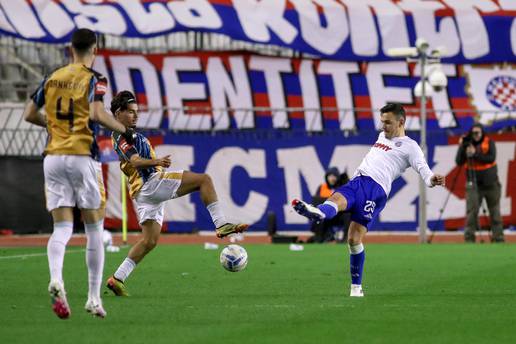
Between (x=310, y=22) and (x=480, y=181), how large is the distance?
6036mm

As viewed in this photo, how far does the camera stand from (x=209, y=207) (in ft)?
41.2

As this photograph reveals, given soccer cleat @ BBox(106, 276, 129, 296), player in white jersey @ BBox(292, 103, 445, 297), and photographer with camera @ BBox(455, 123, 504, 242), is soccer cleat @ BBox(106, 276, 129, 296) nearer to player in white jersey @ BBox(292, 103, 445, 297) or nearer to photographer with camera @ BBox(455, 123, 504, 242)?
player in white jersey @ BBox(292, 103, 445, 297)

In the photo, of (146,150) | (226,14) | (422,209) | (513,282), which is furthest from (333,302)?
(226,14)

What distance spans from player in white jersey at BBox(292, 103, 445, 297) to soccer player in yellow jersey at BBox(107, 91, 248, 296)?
1121 mm

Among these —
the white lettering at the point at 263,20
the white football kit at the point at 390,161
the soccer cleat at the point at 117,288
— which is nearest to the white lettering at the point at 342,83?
the white lettering at the point at 263,20

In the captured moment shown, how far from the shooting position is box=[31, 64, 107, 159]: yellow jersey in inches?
380

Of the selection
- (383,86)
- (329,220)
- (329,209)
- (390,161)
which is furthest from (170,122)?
(329,209)

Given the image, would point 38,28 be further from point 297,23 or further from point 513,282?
point 513,282

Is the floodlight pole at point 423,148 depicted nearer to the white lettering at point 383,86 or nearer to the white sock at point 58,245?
the white lettering at point 383,86

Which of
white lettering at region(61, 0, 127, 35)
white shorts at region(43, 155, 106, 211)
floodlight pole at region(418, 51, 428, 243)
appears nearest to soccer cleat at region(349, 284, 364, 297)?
white shorts at region(43, 155, 106, 211)

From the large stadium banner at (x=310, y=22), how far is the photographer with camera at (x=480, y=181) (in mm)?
3935

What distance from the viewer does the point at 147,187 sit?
41.8ft

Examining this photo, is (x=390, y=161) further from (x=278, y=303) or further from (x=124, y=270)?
(x=124, y=270)

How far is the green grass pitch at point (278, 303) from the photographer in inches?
356
